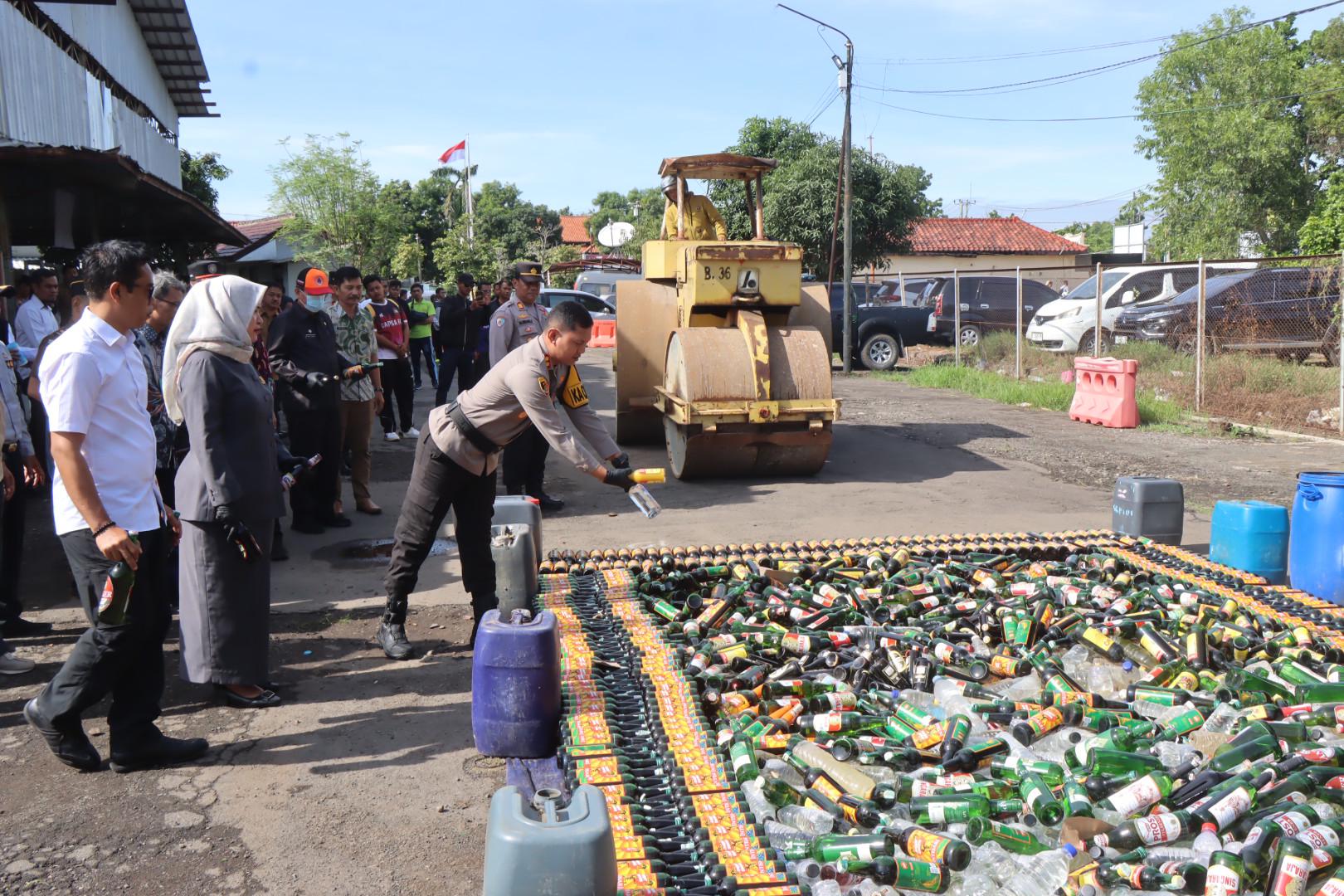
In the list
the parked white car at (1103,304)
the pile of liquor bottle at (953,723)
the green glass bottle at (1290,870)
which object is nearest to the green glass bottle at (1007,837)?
the pile of liquor bottle at (953,723)

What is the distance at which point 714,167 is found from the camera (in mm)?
11352

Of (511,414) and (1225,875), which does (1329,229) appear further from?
(1225,875)

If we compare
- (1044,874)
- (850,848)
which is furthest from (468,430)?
(1044,874)

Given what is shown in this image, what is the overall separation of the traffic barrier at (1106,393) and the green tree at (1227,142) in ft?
86.5

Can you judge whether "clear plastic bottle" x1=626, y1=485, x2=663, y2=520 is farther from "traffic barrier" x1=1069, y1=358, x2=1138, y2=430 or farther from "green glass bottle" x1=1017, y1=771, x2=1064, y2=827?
"traffic barrier" x1=1069, y1=358, x2=1138, y2=430

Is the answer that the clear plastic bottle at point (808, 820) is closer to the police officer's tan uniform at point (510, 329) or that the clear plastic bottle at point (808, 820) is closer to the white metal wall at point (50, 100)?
the police officer's tan uniform at point (510, 329)

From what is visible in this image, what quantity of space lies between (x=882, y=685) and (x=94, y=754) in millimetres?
3230

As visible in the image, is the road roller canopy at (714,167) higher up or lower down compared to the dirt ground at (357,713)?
higher up

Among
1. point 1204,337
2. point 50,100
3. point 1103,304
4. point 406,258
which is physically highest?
point 50,100

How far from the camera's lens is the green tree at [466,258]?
35531mm

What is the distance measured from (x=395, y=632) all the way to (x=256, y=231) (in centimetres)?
3324

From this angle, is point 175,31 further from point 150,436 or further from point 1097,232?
point 1097,232

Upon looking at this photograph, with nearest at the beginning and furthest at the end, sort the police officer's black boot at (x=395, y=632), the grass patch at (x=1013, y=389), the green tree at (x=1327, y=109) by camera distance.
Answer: the police officer's black boot at (x=395, y=632)
the grass patch at (x=1013, y=389)
the green tree at (x=1327, y=109)

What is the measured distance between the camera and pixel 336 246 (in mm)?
30344
